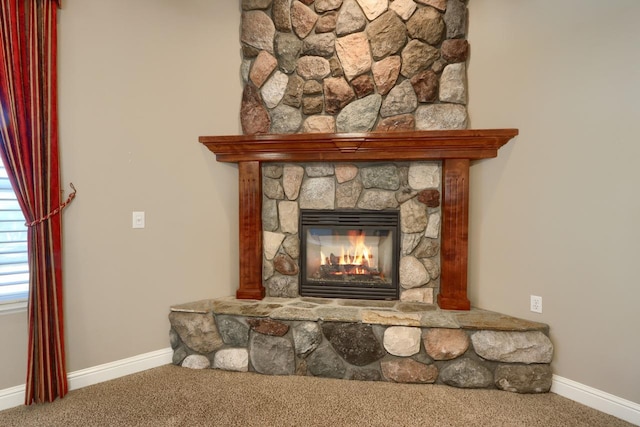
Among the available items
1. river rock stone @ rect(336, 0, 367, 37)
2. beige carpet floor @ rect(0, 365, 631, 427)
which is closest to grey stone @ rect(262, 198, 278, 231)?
beige carpet floor @ rect(0, 365, 631, 427)

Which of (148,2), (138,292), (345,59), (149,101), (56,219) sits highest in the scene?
(148,2)

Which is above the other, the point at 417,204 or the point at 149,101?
the point at 149,101

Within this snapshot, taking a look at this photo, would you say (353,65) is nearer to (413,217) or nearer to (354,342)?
(413,217)

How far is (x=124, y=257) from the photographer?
2.04m

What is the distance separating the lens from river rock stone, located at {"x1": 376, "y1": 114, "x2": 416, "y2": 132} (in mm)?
2205

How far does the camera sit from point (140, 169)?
2082mm

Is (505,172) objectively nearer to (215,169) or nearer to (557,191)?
(557,191)

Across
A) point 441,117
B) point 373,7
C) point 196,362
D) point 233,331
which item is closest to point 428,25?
point 373,7

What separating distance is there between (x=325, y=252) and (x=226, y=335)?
1.00 meters

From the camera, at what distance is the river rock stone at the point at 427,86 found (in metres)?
2.18

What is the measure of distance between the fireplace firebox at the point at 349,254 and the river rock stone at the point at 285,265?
0.07 meters

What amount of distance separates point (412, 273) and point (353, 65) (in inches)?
66.9

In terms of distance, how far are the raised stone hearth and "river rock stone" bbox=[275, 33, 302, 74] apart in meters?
1.91

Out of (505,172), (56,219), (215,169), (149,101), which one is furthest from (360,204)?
(56,219)
